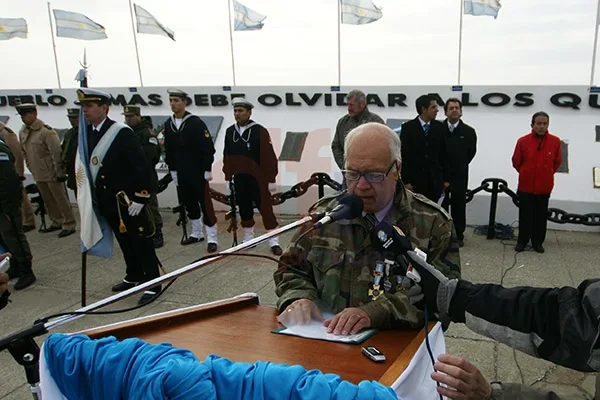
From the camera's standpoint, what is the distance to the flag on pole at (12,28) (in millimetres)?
10234

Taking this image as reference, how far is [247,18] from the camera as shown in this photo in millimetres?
8688

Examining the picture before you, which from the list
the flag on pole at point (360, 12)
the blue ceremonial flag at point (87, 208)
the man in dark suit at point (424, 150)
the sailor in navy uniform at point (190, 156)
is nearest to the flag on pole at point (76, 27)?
the sailor in navy uniform at point (190, 156)

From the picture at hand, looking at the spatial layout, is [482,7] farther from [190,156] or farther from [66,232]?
[66,232]

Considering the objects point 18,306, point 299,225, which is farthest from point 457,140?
point 18,306

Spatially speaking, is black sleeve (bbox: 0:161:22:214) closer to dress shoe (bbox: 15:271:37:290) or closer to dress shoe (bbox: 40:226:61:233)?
dress shoe (bbox: 15:271:37:290)

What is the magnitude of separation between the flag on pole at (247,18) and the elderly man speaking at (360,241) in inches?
294

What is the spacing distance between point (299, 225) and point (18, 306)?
14.6 feet

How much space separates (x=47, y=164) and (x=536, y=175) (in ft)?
24.1

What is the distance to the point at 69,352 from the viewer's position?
3.56 feet

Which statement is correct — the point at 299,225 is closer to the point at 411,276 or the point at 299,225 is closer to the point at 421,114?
the point at 411,276

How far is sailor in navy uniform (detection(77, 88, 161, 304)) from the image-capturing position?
4305 millimetres

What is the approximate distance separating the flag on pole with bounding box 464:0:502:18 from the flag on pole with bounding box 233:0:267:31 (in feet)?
12.3

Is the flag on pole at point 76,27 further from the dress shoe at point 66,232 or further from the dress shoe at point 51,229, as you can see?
the dress shoe at point 66,232

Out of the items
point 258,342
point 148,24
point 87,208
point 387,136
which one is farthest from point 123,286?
point 148,24
